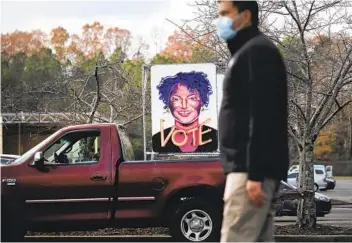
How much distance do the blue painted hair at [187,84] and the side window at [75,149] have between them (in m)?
3.00

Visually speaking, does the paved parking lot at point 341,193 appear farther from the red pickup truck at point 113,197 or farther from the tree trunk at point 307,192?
the red pickup truck at point 113,197

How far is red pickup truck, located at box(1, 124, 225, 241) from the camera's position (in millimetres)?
8766

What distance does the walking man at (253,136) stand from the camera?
12.4 ft

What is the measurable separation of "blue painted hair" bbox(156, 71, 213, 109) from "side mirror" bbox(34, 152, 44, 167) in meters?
3.65

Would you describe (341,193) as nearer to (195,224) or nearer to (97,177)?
(195,224)

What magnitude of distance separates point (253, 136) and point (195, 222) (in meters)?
5.17

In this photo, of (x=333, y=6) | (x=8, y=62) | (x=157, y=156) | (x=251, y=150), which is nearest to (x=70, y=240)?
(x=157, y=156)

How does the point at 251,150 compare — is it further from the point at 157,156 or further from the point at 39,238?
the point at 157,156

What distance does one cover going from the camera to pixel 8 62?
5862 cm

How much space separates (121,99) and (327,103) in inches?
221

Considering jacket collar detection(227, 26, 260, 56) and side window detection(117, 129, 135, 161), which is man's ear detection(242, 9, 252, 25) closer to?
jacket collar detection(227, 26, 260, 56)

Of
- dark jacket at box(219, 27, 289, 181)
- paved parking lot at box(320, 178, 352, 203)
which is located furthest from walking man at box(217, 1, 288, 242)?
paved parking lot at box(320, 178, 352, 203)

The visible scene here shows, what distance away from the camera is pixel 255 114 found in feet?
12.4

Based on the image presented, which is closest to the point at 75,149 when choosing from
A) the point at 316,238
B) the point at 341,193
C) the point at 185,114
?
the point at 185,114
